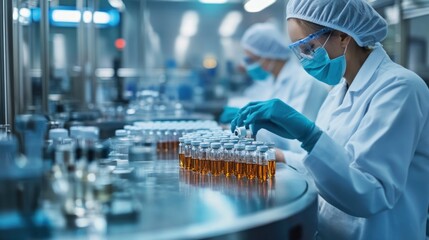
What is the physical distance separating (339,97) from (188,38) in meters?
4.49

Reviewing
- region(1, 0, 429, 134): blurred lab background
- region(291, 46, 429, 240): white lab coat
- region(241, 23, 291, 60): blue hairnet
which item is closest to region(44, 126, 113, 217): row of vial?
region(291, 46, 429, 240): white lab coat

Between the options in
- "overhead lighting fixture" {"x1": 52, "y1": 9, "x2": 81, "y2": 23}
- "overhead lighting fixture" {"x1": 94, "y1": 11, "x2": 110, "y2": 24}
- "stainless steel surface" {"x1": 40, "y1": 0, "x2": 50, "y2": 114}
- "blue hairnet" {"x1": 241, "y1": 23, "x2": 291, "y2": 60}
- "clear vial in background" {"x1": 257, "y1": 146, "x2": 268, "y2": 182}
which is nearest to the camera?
"clear vial in background" {"x1": 257, "y1": 146, "x2": 268, "y2": 182}

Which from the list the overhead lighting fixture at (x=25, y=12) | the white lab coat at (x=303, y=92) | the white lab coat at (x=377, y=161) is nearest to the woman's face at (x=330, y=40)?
the white lab coat at (x=377, y=161)

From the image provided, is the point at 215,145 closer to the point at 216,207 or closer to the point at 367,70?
the point at 216,207

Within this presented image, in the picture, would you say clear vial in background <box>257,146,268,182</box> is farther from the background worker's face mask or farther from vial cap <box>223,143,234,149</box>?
the background worker's face mask

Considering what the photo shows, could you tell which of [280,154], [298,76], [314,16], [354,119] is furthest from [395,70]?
[298,76]

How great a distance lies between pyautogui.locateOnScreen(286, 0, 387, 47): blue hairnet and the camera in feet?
5.75

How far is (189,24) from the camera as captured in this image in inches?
247

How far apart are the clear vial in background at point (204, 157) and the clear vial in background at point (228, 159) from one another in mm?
67

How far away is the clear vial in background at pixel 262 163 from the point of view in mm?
1630

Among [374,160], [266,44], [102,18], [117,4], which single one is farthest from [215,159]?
[117,4]

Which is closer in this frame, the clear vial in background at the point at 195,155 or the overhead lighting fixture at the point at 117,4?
the clear vial in background at the point at 195,155

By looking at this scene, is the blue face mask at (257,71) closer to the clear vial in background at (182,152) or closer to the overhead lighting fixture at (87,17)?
the overhead lighting fixture at (87,17)

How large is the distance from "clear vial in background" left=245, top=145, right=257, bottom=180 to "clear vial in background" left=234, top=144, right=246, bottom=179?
16mm
